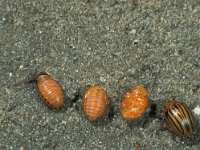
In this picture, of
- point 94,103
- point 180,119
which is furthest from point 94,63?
point 180,119

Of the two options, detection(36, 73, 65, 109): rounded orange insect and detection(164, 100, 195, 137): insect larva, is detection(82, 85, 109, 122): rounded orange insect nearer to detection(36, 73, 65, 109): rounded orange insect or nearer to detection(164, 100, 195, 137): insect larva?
detection(36, 73, 65, 109): rounded orange insect

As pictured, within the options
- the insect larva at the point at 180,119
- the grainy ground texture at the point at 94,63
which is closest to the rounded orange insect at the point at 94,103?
the grainy ground texture at the point at 94,63

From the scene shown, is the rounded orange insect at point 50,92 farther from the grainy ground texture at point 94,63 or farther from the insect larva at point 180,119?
the insect larva at point 180,119

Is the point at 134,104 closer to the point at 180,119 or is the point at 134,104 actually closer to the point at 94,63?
the point at 180,119

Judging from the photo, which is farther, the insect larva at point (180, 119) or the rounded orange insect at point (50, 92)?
the rounded orange insect at point (50, 92)

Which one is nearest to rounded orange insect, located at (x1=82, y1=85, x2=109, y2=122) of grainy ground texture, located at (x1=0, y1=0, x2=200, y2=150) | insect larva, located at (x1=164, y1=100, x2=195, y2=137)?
grainy ground texture, located at (x1=0, y1=0, x2=200, y2=150)
